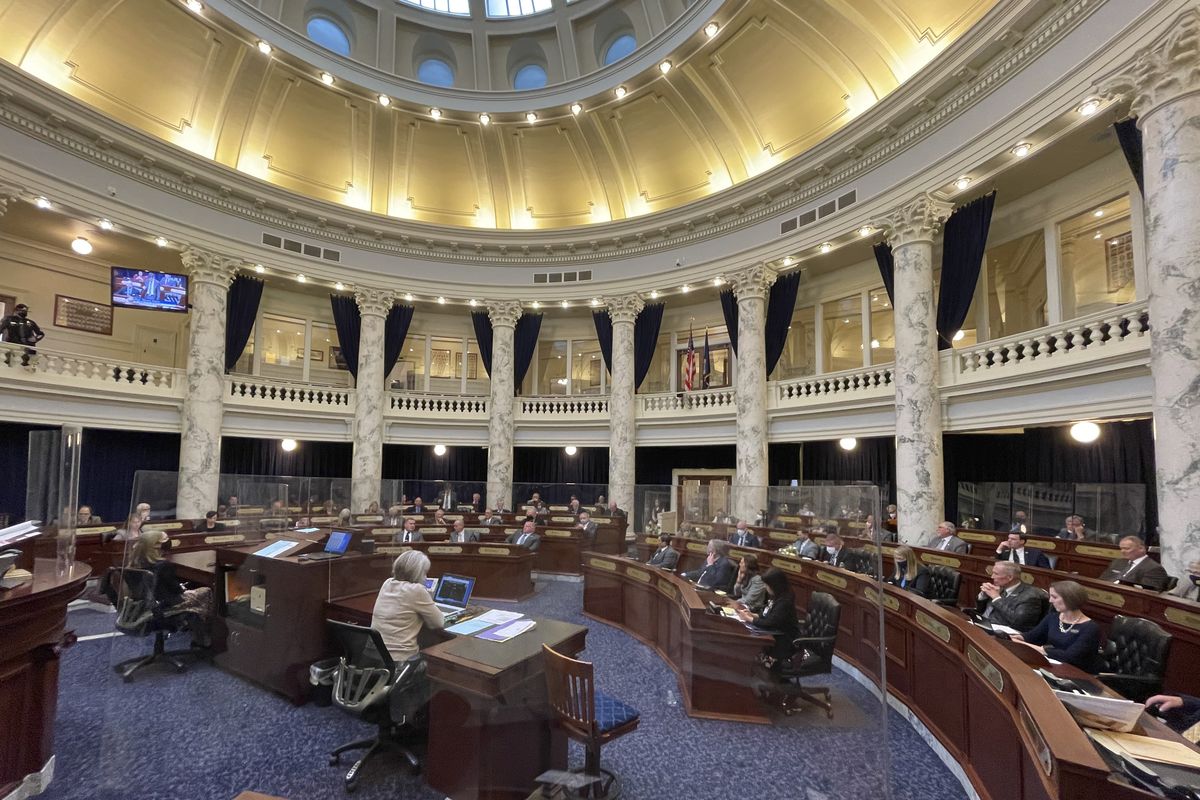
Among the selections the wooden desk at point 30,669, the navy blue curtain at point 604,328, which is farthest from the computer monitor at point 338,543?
the navy blue curtain at point 604,328

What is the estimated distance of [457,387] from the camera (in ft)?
60.3

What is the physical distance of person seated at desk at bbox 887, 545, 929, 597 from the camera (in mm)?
6203

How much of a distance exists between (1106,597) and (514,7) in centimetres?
1788

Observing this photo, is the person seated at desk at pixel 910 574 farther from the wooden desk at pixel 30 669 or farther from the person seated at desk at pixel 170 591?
the person seated at desk at pixel 170 591

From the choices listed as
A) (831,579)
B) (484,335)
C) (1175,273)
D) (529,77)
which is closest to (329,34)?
(529,77)

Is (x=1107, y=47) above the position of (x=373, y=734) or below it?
above

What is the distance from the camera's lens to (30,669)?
132 inches

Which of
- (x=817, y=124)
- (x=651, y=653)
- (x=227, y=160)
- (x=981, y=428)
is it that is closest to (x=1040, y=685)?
(x=651, y=653)

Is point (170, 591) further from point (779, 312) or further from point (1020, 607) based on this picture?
point (779, 312)

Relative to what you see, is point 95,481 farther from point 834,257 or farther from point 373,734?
point 834,257

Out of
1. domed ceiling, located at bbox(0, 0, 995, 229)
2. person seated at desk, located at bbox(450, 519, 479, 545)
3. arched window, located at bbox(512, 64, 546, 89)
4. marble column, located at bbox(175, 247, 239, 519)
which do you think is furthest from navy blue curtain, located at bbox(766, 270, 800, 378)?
marble column, located at bbox(175, 247, 239, 519)

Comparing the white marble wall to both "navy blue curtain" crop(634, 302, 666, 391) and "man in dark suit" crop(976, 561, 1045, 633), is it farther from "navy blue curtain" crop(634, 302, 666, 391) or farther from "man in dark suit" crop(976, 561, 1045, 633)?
"navy blue curtain" crop(634, 302, 666, 391)

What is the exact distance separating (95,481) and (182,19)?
10.5 m

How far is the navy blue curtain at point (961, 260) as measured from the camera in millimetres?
9859
